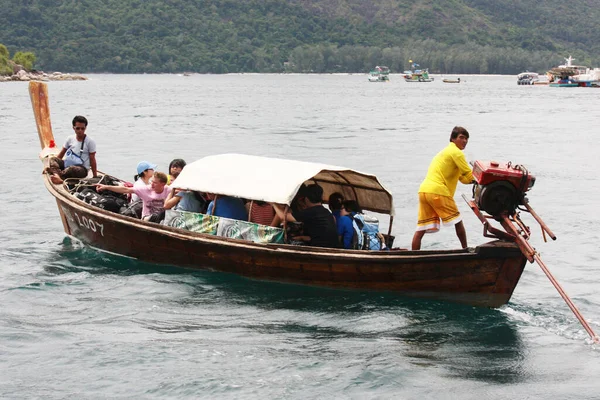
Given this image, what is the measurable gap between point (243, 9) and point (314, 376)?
A: 601 feet

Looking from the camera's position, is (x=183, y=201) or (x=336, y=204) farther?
(x=183, y=201)

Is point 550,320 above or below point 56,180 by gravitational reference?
below

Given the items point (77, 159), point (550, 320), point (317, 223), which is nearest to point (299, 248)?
point (317, 223)

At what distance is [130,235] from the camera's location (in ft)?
41.8

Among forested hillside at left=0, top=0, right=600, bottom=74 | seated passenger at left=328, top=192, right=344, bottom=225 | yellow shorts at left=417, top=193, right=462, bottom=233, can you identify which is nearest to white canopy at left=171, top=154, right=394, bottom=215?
seated passenger at left=328, top=192, right=344, bottom=225

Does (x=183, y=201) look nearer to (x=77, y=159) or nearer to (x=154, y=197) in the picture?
(x=154, y=197)

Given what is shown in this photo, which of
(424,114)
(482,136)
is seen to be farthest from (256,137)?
(424,114)

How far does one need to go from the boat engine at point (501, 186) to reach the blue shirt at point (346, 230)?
1851 mm

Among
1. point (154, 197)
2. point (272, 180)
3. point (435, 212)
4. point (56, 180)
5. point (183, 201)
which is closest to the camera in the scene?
point (435, 212)

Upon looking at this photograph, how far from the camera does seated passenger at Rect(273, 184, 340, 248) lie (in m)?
11.1

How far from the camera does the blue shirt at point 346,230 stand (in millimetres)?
11289

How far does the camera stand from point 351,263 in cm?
1069

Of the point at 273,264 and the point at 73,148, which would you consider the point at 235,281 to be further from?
the point at 73,148

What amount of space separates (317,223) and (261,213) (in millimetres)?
895
